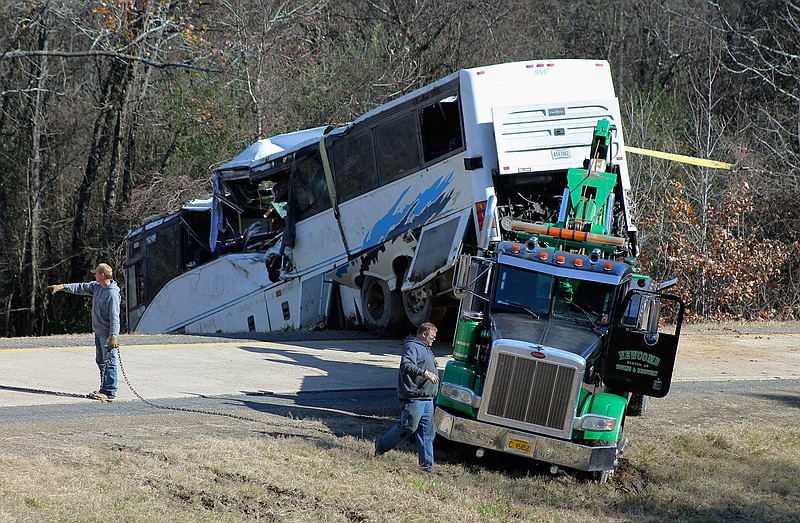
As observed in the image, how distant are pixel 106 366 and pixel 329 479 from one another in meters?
3.67

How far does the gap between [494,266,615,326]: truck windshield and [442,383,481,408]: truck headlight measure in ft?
4.46

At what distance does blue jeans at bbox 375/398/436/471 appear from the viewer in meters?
9.78

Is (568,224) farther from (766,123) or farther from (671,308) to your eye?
(766,123)

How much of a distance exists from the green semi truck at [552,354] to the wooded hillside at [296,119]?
51.0ft

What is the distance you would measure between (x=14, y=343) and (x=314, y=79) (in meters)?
17.4

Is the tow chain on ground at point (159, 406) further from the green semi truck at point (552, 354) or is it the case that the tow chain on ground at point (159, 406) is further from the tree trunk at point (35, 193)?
the tree trunk at point (35, 193)

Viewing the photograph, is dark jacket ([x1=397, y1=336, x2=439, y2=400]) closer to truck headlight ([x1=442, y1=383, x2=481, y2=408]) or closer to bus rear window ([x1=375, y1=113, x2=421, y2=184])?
truck headlight ([x1=442, y1=383, x2=481, y2=408])

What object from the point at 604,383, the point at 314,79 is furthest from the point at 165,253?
the point at 604,383

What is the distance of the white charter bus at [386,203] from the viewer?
15.6 meters

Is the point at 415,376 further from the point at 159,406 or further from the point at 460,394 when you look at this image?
the point at 159,406

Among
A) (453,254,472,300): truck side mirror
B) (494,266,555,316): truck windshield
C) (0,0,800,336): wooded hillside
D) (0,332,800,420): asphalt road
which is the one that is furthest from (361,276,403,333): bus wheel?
(0,0,800,336): wooded hillside

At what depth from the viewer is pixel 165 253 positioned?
22844 millimetres

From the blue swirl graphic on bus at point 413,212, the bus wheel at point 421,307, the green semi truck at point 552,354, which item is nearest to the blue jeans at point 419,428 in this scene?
the green semi truck at point 552,354

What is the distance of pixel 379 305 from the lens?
18.2 m
